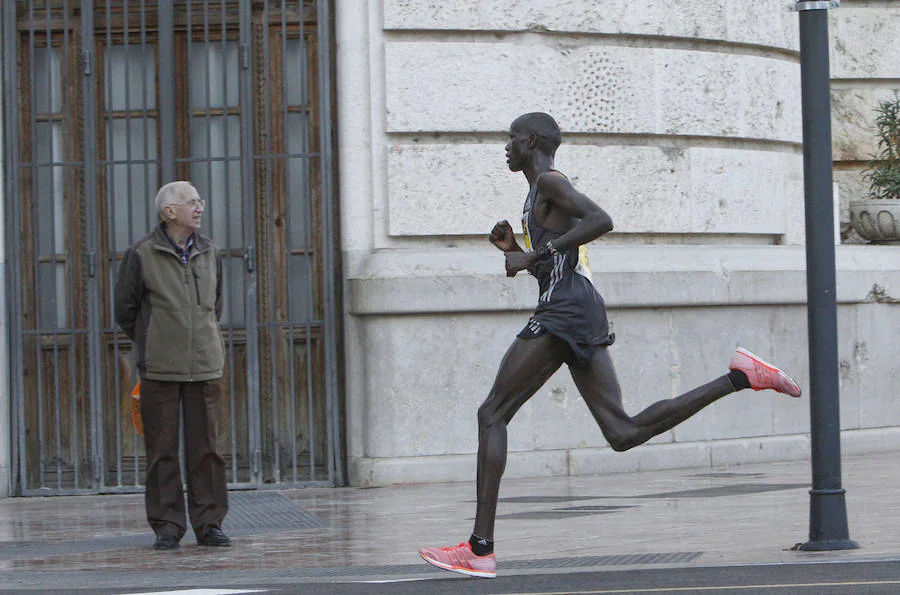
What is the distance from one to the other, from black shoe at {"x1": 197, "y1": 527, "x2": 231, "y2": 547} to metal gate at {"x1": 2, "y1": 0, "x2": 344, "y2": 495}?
305 centimetres

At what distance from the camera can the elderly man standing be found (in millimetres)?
8359

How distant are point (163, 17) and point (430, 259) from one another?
238cm

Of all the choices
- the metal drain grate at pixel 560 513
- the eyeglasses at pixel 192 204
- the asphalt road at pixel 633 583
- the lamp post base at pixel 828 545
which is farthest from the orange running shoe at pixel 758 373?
the eyeglasses at pixel 192 204

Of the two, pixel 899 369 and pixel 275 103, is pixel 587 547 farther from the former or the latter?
pixel 899 369

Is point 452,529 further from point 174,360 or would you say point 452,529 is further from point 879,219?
point 879,219

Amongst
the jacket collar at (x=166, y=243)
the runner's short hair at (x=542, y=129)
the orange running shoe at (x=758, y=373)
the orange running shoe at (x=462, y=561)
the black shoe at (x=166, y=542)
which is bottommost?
the black shoe at (x=166, y=542)

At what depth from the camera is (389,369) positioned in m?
11.2

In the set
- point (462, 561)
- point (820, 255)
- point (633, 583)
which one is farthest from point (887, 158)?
point (633, 583)

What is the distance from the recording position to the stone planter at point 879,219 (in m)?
13.5

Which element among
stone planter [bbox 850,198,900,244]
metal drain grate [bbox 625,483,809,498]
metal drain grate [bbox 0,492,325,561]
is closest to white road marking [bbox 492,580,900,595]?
metal drain grate [bbox 0,492,325,561]

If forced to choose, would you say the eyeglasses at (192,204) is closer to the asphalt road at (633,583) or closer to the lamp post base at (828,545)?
the asphalt road at (633,583)

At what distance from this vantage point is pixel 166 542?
826 centimetres

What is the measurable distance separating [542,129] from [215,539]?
8.96ft

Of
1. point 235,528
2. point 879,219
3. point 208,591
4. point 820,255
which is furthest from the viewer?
point 879,219
